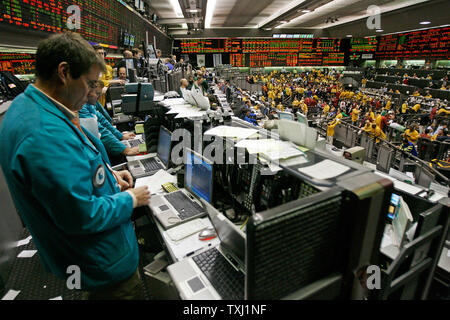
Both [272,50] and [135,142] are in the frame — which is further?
[272,50]

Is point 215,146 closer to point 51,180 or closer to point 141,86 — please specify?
point 51,180

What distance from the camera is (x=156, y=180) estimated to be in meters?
2.47

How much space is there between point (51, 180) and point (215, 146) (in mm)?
1188

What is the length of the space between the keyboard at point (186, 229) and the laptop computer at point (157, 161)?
98 centimetres

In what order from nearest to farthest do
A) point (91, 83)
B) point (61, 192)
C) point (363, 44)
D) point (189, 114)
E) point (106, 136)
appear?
point (61, 192) → point (91, 83) → point (189, 114) → point (106, 136) → point (363, 44)

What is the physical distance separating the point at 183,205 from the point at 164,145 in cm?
97

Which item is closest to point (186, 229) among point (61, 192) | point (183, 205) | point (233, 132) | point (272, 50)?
point (183, 205)

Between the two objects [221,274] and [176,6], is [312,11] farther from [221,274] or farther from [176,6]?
[221,274]

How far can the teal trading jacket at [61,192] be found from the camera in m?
0.93

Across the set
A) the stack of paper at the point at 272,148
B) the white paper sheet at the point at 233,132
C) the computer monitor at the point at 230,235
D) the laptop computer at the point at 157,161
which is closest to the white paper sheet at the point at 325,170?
the stack of paper at the point at 272,148

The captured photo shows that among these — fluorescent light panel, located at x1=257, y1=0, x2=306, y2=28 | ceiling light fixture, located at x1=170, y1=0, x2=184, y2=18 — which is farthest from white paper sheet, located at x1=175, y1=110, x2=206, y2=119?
fluorescent light panel, located at x1=257, y1=0, x2=306, y2=28

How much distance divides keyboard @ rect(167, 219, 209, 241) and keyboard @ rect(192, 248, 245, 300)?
0.81ft

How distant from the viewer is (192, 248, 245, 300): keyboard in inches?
49.7
